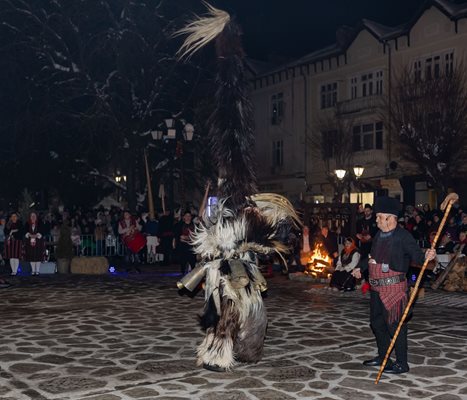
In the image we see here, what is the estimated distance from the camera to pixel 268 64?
146ft

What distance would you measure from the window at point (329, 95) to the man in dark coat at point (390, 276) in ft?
99.4

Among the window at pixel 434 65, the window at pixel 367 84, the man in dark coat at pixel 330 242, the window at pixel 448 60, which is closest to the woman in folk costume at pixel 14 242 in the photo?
the man in dark coat at pixel 330 242

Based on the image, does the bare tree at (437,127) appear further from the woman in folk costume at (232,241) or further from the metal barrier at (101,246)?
the woman in folk costume at (232,241)

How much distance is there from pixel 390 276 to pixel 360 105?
28958 mm

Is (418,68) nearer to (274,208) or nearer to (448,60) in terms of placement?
(448,60)

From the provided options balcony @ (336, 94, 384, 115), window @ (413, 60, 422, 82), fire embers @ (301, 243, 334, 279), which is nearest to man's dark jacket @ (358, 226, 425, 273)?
fire embers @ (301, 243, 334, 279)

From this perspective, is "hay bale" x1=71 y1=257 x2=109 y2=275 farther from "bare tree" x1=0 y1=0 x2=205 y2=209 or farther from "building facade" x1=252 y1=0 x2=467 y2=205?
"building facade" x1=252 y1=0 x2=467 y2=205

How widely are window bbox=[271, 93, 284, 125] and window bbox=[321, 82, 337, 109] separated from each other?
11.6 ft

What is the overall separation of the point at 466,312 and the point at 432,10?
→ 23.9m

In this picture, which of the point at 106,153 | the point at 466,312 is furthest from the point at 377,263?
the point at 106,153

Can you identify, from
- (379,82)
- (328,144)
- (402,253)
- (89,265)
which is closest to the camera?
(402,253)

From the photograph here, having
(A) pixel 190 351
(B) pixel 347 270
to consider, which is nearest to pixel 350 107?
(B) pixel 347 270

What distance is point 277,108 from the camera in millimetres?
40688

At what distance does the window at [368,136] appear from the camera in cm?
3391
